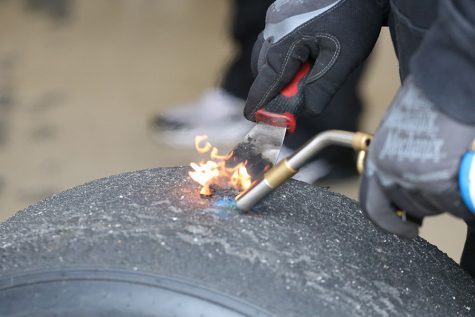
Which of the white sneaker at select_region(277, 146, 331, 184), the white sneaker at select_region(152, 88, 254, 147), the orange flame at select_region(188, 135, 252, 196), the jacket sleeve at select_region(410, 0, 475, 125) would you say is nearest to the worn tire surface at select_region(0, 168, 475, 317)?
the orange flame at select_region(188, 135, 252, 196)

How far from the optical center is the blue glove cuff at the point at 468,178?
89 centimetres

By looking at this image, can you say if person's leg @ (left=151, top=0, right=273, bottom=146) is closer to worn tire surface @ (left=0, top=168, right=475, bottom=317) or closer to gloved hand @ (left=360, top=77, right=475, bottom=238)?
worn tire surface @ (left=0, top=168, right=475, bottom=317)

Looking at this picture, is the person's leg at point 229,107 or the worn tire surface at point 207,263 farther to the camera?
the person's leg at point 229,107

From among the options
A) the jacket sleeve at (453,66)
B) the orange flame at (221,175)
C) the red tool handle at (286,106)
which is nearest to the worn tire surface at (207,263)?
the orange flame at (221,175)

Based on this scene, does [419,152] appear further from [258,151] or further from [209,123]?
[209,123]

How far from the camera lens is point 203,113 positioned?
9.16 ft

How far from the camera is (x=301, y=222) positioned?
1079 millimetres

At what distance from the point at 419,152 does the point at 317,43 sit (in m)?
0.43

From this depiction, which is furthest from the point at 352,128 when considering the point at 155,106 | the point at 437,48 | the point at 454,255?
the point at 437,48

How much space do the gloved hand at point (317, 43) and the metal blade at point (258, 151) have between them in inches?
3.1

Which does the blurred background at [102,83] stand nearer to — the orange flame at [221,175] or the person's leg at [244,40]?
the person's leg at [244,40]

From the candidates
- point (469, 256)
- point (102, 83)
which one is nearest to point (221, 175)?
point (469, 256)

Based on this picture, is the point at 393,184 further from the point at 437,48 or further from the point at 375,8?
the point at 375,8

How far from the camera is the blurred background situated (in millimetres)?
2553
